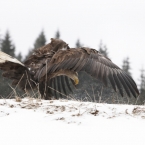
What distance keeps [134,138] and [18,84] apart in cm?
365


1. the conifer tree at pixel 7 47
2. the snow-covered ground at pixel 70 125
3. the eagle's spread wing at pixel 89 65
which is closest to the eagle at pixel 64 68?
the eagle's spread wing at pixel 89 65

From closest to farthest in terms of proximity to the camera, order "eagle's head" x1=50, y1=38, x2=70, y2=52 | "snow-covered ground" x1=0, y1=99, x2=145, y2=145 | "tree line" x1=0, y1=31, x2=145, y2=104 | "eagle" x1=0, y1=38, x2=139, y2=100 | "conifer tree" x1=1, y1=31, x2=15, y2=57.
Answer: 1. "snow-covered ground" x1=0, y1=99, x2=145, y2=145
2. "eagle" x1=0, y1=38, x2=139, y2=100
3. "eagle's head" x1=50, y1=38, x2=70, y2=52
4. "tree line" x1=0, y1=31, x2=145, y2=104
5. "conifer tree" x1=1, y1=31, x2=15, y2=57

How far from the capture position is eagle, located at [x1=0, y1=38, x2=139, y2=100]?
4473mm

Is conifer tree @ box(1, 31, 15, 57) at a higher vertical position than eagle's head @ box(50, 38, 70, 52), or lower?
higher

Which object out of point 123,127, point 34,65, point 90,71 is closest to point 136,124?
point 123,127

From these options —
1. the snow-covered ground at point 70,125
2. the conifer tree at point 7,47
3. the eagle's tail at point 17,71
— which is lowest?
the snow-covered ground at point 70,125

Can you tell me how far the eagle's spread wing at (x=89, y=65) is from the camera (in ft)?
14.7

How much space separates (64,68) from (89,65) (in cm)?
48

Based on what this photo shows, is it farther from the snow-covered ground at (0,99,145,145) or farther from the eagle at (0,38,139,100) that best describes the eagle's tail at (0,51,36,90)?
the snow-covered ground at (0,99,145,145)

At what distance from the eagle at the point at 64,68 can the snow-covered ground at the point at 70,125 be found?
41.7 inches

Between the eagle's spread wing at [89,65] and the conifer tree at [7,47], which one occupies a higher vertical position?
the conifer tree at [7,47]

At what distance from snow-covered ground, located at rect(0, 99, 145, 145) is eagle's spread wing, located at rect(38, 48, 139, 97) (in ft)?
3.54

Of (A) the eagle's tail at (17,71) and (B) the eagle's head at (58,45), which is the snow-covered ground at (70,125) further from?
(B) the eagle's head at (58,45)

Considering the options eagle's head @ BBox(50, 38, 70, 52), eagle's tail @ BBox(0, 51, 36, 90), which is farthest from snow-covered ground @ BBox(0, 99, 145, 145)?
eagle's head @ BBox(50, 38, 70, 52)
